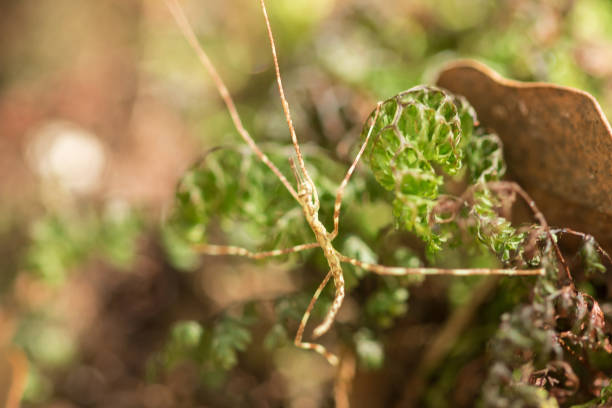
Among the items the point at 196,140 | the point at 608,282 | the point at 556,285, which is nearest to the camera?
the point at 556,285

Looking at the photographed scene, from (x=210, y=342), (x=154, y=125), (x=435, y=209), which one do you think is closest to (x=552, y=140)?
(x=435, y=209)

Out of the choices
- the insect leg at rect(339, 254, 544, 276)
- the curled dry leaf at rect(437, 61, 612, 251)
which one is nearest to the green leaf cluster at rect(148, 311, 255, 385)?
the insect leg at rect(339, 254, 544, 276)

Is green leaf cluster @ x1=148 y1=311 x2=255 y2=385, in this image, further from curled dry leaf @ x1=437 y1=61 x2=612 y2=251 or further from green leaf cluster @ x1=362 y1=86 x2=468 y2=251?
curled dry leaf @ x1=437 y1=61 x2=612 y2=251

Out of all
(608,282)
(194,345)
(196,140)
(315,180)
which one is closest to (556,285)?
(608,282)

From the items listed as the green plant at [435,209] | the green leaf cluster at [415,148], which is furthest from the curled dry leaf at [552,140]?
the green leaf cluster at [415,148]

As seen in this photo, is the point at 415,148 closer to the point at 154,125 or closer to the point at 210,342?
the point at 210,342

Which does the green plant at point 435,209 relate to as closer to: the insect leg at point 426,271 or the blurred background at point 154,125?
the insect leg at point 426,271

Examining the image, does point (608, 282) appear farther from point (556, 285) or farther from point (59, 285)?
point (59, 285)
